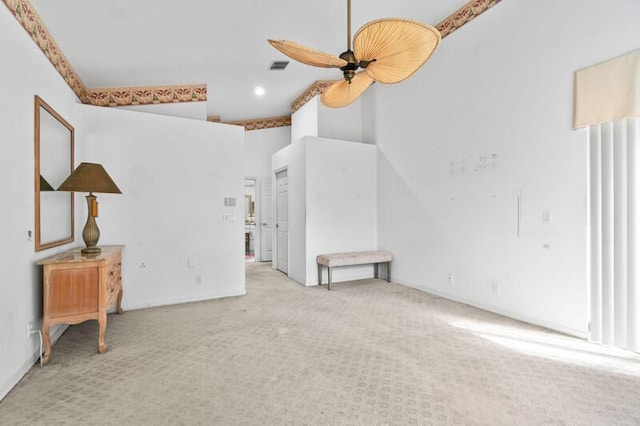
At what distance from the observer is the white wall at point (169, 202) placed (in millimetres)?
4102

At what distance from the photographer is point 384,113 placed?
578 cm

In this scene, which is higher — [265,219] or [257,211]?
[257,211]

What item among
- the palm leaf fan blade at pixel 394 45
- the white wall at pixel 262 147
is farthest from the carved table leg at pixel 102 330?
the white wall at pixel 262 147

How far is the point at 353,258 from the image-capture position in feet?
17.4

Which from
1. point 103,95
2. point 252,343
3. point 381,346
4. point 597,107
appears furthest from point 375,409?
point 103,95

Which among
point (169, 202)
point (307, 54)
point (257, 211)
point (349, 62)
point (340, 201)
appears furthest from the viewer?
point (257, 211)

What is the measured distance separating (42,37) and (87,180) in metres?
1.47

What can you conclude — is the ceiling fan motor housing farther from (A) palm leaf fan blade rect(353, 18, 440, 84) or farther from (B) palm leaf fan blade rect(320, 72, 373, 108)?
(B) palm leaf fan blade rect(320, 72, 373, 108)

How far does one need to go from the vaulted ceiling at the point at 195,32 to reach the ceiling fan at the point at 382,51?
5.68 feet

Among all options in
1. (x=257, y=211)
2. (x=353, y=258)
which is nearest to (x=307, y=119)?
(x=257, y=211)

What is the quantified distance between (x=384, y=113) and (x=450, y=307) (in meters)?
3.48

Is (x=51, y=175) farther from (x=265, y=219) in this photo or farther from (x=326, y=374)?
(x=265, y=219)

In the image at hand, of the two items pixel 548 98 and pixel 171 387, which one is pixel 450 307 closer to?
pixel 548 98

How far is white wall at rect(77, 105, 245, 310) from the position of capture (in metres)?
4.10
